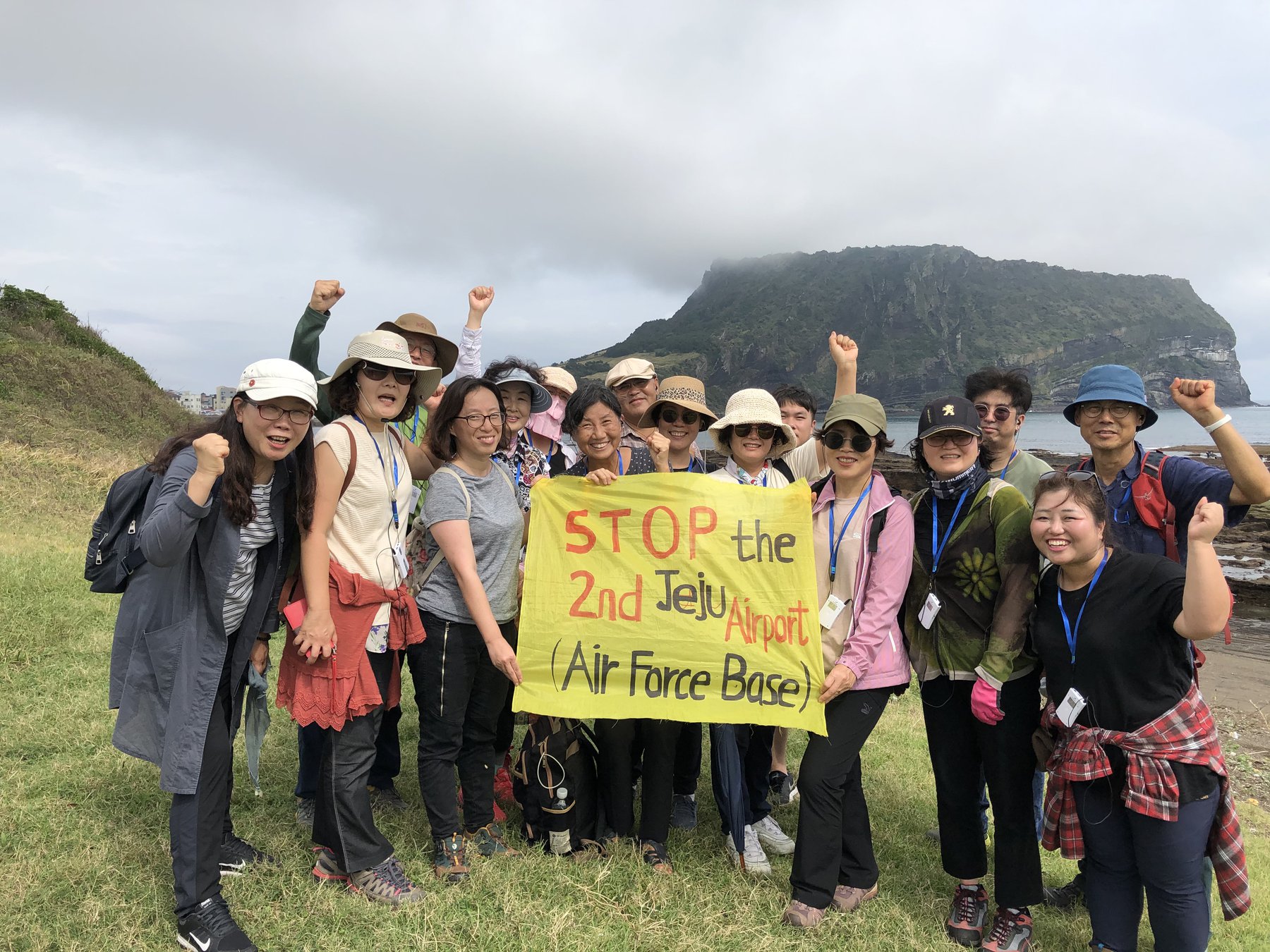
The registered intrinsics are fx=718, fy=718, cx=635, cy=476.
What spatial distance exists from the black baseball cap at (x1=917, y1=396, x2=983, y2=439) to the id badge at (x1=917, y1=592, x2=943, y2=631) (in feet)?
2.94

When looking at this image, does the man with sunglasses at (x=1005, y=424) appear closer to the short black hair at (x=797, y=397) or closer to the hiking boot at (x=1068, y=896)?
the short black hair at (x=797, y=397)

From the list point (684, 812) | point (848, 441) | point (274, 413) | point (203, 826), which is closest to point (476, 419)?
point (274, 413)

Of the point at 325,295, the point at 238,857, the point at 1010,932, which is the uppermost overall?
the point at 325,295

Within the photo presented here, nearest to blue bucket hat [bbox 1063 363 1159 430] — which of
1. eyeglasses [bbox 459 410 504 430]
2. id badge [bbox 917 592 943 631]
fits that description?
id badge [bbox 917 592 943 631]

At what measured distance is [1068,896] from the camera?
14.9ft

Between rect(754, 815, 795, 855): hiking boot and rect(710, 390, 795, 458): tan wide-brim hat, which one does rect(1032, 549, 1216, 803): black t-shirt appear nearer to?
rect(710, 390, 795, 458): tan wide-brim hat

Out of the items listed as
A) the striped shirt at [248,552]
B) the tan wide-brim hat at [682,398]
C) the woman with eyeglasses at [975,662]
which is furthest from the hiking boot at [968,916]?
the striped shirt at [248,552]

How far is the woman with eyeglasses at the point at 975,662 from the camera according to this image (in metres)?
3.81

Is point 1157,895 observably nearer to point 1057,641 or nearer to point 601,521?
point 1057,641

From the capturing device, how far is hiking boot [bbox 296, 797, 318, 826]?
15.8 ft

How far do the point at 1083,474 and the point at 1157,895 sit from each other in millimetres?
2072

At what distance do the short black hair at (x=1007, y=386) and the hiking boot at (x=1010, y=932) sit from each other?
9.93 ft

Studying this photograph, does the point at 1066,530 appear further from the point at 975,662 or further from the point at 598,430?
the point at 598,430

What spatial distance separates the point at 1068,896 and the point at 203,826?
5064 millimetres
